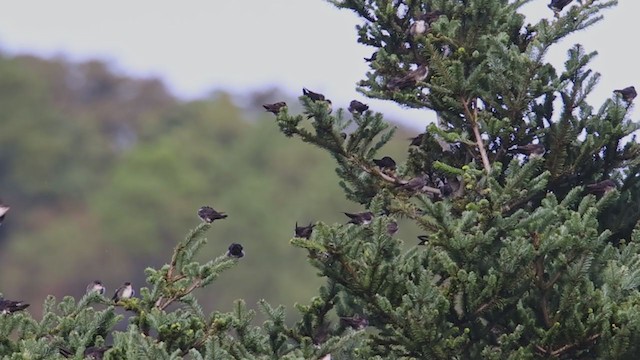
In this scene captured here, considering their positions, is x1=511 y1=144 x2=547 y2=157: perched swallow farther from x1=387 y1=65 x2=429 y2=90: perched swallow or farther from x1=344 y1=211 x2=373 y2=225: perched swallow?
x1=344 y1=211 x2=373 y2=225: perched swallow

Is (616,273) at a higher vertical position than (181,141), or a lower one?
lower

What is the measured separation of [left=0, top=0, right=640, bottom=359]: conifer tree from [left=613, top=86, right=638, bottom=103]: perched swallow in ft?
0.05

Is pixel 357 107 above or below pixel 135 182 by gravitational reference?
below

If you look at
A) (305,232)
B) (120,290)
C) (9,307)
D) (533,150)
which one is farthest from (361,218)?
(9,307)

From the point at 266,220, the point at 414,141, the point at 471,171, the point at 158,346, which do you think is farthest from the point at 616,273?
the point at 266,220

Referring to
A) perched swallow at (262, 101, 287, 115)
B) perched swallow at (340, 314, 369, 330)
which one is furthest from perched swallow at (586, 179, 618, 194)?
perched swallow at (262, 101, 287, 115)

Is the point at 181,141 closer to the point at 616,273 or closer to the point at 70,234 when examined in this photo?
the point at 70,234

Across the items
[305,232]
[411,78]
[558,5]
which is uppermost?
[558,5]

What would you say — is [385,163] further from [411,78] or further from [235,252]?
[235,252]

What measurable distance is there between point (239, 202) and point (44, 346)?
90.4 meters

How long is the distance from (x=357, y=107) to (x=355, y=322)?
152 cm

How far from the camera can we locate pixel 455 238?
323 inches

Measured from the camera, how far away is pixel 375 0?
10.1 metres

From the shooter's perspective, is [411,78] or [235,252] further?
[411,78]
